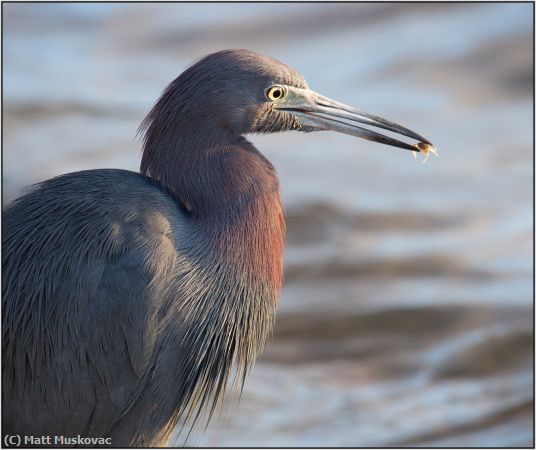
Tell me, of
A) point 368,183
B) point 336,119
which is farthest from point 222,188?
point 368,183

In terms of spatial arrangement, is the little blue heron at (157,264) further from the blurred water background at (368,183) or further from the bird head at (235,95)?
the blurred water background at (368,183)

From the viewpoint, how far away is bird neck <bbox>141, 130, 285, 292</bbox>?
15.4 feet

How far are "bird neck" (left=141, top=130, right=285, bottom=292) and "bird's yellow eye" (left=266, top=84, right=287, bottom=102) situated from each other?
0.78 feet

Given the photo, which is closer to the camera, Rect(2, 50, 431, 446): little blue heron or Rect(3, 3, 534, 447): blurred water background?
Rect(2, 50, 431, 446): little blue heron

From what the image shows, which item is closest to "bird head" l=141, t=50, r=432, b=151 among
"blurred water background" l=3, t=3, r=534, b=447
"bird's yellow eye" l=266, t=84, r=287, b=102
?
"bird's yellow eye" l=266, t=84, r=287, b=102

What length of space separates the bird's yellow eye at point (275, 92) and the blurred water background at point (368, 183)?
8.36ft

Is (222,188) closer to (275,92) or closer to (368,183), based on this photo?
(275,92)

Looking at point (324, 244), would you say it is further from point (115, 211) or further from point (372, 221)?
point (115, 211)

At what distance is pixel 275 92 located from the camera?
480cm

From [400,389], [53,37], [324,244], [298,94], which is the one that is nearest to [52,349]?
[298,94]

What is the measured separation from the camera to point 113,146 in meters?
10.6

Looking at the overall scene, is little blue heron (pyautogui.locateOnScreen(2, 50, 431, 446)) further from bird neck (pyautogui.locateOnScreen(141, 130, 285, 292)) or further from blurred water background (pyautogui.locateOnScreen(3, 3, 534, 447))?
blurred water background (pyautogui.locateOnScreen(3, 3, 534, 447))

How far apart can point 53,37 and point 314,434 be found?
8.99 meters

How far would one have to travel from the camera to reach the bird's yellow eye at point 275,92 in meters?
4.77
